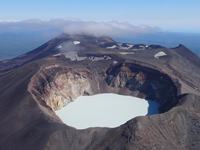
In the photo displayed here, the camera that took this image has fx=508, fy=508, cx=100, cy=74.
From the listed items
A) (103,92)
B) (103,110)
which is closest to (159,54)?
(103,92)

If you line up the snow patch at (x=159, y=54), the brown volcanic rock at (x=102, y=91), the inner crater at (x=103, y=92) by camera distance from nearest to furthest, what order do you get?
the brown volcanic rock at (x=102, y=91)
the inner crater at (x=103, y=92)
the snow patch at (x=159, y=54)

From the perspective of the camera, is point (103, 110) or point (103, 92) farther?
point (103, 92)

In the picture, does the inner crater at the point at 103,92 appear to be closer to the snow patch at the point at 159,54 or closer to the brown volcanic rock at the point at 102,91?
the brown volcanic rock at the point at 102,91

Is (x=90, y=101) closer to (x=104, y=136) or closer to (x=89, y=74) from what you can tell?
(x=89, y=74)

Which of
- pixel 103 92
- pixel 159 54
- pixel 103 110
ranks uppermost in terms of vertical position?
pixel 103 110

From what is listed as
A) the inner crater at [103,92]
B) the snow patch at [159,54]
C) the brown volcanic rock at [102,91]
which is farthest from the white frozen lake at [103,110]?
the snow patch at [159,54]

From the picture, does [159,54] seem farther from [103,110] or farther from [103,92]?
[103,110]

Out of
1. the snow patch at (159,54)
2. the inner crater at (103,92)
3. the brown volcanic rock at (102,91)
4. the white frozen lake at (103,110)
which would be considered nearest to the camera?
the brown volcanic rock at (102,91)

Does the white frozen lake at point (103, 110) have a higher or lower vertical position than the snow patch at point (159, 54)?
higher

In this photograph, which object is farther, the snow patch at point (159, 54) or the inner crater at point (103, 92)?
the snow patch at point (159, 54)
